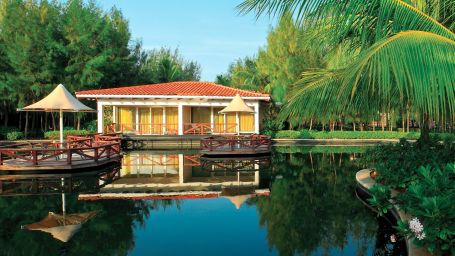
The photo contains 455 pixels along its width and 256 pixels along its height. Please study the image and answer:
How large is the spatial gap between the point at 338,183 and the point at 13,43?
82.8 feet

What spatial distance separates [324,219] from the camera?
664 centimetres

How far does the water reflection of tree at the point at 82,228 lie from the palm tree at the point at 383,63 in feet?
12.0

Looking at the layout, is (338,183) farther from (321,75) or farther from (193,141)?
(193,141)

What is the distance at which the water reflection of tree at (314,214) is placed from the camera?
18.0 ft

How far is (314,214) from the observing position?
6.99 m

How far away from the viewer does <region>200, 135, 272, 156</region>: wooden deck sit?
53.2 feet

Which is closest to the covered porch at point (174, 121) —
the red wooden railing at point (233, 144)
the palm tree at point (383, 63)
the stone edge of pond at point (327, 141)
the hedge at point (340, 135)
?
the stone edge of pond at point (327, 141)

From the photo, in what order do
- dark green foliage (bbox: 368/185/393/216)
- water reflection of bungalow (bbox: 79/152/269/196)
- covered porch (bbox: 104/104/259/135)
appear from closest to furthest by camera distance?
dark green foliage (bbox: 368/185/393/216) < water reflection of bungalow (bbox: 79/152/269/196) < covered porch (bbox: 104/104/259/135)

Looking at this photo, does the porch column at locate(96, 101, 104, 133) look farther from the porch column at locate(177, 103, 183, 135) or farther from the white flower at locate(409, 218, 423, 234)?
the white flower at locate(409, 218, 423, 234)

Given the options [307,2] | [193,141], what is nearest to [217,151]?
[193,141]

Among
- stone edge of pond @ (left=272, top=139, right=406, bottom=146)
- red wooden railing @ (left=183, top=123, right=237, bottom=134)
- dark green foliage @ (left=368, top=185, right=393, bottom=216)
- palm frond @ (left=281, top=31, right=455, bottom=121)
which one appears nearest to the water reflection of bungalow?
dark green foliage @ (left=368, top=185, right=393, bottom=216)

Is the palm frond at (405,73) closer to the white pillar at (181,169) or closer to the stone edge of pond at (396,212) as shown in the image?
the stone edge of pond at (396,212)

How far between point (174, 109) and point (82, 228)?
A: 18518 mm

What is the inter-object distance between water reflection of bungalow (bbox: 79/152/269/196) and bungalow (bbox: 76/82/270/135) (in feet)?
24.2
